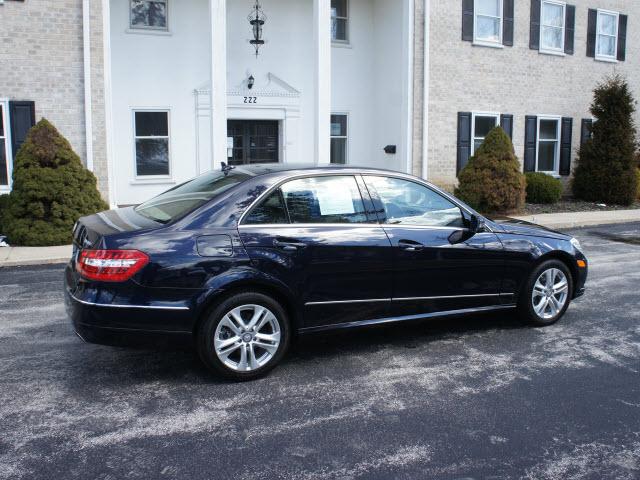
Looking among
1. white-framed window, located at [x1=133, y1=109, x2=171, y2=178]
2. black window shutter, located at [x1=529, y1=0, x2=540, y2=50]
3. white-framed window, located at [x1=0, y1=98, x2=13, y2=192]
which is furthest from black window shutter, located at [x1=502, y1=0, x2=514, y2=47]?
white-framed window, located at [x1=0, y1=98, x2=13, y2=192]

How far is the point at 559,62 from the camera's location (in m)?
19.8

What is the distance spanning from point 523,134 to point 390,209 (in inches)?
601

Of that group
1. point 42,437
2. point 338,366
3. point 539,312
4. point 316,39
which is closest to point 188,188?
point 338,366

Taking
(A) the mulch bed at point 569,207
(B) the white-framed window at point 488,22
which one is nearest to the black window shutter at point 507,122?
(B) the white-framed window at point 488,22

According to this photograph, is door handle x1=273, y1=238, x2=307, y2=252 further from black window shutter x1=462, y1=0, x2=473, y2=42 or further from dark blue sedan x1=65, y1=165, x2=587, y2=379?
black window shutter x1=462, y1=0, x2=473, y2=42

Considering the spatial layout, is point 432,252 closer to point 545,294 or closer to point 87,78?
point 545,294

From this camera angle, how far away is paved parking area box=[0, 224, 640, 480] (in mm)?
3557

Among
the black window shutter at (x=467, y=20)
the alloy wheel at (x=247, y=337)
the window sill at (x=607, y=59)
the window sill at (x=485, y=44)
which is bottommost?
the alloy wheel at (x=247, y=337)

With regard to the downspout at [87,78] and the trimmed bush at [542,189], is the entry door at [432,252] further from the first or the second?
the trimmed bush at [542,189]

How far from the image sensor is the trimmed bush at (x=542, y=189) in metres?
18.4

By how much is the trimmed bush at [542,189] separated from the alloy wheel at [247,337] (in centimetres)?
1528

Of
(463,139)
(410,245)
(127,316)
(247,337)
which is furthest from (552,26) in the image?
(127,316)

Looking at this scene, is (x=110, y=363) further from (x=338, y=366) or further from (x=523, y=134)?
(x=523, y=134)

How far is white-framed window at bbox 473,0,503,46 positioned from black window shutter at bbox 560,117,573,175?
3.78 metres
